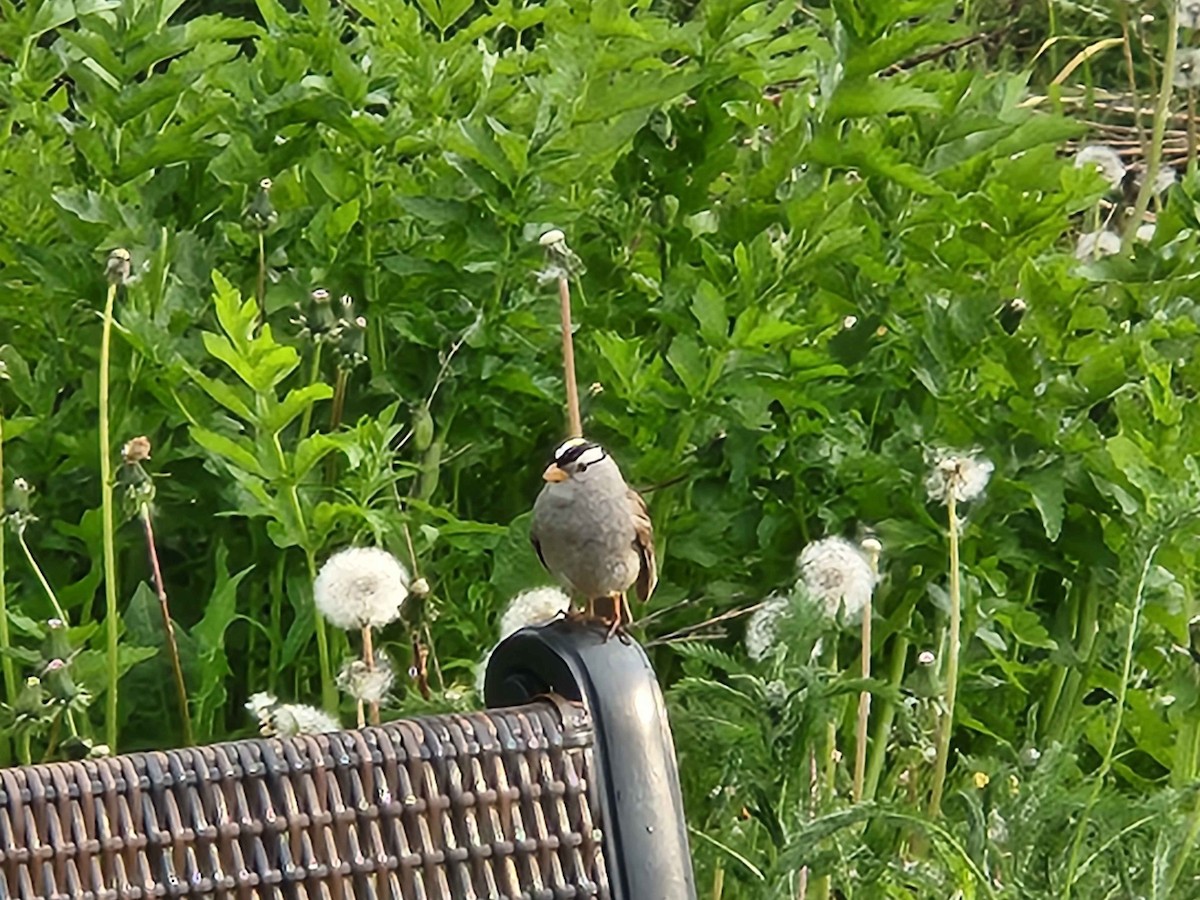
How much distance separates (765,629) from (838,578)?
0.26 ft

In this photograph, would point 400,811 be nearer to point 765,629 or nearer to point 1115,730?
point 765,629

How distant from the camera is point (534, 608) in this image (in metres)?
1.56

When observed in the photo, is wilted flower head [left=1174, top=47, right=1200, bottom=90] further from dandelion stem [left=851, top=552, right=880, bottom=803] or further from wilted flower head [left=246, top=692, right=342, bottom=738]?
wilted flower head [left=246, top=692, right=342, bottom=738]

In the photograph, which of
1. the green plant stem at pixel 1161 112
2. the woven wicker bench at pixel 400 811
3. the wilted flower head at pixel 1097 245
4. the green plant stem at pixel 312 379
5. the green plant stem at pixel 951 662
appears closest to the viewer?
the woven wicker bench at pixel 400 811

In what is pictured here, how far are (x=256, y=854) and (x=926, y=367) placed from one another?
1.04 metres

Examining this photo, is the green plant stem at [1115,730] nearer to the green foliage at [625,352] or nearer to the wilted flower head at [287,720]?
the green foliage at [625,352]

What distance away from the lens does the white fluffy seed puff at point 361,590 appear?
1.54 meters

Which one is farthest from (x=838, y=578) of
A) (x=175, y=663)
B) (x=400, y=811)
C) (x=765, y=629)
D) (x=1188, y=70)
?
(x=1188, y=70)

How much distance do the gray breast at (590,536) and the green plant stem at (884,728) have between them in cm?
45

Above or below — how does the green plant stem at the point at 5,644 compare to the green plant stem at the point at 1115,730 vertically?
above

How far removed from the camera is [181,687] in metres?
1.70

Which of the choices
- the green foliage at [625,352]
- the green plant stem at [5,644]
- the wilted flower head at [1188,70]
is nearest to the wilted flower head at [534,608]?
the green foliage at [625,352]

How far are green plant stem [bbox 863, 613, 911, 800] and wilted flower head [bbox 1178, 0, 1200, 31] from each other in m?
1.03

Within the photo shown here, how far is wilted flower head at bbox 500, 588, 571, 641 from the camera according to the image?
155cm
